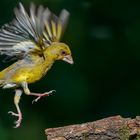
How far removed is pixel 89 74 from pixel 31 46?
6.91ft

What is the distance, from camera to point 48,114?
30.2ft

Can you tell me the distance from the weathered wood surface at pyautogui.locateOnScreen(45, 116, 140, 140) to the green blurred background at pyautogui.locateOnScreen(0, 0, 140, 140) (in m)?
2.59

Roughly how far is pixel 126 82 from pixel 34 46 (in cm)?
230

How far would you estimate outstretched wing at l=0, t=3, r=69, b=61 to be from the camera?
702 centimetres

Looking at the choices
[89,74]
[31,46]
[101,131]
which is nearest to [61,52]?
[31,46]

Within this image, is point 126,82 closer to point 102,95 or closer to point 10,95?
point 102,95

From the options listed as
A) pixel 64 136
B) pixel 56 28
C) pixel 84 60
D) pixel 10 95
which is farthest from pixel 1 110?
pixel 64 136

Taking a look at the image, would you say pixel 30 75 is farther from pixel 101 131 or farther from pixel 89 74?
pixel 89 74

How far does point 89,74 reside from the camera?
364 inches

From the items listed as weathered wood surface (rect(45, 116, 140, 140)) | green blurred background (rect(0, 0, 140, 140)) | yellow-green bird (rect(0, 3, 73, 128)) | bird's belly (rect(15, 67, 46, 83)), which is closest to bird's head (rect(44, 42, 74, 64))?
yellow-green bird (rect(0, 3, 73, 128))

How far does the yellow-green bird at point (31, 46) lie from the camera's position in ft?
23.1

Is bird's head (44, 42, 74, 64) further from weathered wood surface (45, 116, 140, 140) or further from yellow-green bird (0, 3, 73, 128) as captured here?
Result: weathered wood surface (45, 116, 140, 140)

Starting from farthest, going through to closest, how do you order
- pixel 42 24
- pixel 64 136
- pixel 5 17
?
1. pixel 5 17
2. pixel 42 24
3. pixel 64 136

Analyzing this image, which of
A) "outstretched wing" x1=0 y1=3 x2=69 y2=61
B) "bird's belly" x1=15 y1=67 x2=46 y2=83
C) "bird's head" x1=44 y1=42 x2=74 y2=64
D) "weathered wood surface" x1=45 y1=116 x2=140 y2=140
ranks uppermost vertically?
"outstretched wing" x1=0 y1=3 x2=69 y2=61
